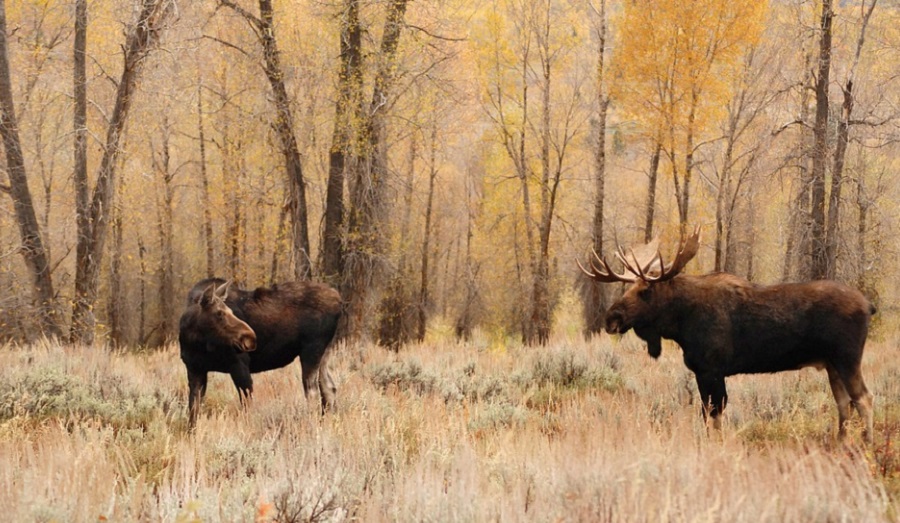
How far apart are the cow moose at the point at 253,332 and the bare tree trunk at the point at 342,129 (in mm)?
5244

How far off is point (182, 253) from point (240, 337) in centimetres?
2764

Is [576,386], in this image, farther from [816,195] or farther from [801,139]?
[801,139]

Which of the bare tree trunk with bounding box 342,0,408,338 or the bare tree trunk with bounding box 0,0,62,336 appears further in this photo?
the bare tree trunk with bounding box 342,0,408,338

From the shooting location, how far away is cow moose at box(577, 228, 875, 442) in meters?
6.07

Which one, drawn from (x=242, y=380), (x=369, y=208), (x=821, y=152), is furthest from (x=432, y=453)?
(x=821, y=152)

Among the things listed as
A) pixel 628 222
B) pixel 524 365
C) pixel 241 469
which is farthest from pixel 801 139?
pixel 628 222

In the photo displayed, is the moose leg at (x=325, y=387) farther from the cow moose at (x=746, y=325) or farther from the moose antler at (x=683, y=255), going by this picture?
the moose antler at (x=683, y=255)

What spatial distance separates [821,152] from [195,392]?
1096cm

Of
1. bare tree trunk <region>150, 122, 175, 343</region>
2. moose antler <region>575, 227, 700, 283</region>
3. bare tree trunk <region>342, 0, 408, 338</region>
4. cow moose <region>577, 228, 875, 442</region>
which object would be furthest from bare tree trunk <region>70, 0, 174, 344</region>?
bare tree trunk <region>150, 122, 175, 343</region>

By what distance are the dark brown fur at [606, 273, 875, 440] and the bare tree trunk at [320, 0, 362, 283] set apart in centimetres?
740

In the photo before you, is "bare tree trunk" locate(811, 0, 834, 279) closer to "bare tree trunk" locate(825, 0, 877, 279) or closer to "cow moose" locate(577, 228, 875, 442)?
"bare tree trunk" locate(825, 0, 877, 279)

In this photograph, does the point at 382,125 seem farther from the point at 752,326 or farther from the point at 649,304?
the point at 752,326

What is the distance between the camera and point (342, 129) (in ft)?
42.5

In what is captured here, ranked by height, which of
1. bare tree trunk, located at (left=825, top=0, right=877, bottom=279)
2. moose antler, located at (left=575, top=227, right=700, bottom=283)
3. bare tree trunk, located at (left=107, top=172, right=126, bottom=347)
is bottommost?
bare tree trunk, located at (left=107, top=172, right=126, bottom=347)
